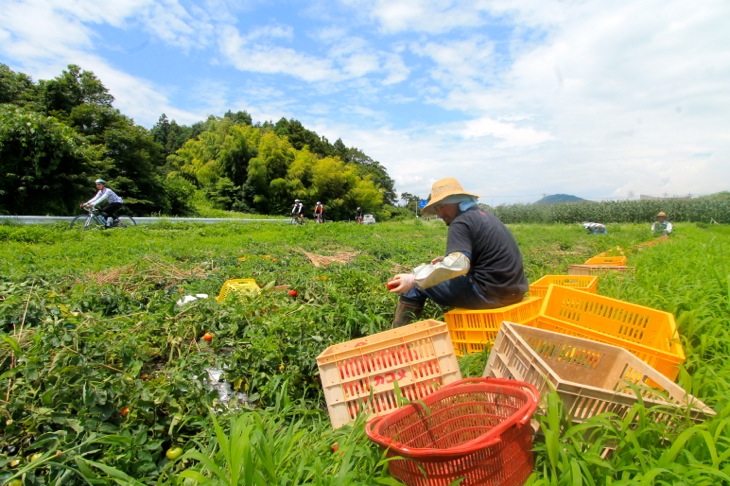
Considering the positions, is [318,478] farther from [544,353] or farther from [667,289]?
[667,289]

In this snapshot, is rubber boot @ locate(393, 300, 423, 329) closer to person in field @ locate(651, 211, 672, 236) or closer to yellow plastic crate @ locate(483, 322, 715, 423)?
yellow plastic crate @ locate(483, 322, 715, 423)

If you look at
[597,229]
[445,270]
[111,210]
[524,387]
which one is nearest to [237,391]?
[445,270]

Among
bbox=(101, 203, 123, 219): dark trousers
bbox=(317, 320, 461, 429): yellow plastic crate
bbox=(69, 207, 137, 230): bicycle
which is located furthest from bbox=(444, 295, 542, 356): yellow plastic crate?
bbox=(101, 203, 123, 219): dark trousers

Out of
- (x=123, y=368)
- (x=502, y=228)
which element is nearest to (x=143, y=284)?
(x=123, y=368)

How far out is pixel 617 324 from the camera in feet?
9.19

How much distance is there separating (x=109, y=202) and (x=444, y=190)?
1083cm

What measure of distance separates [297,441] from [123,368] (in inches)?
37.8

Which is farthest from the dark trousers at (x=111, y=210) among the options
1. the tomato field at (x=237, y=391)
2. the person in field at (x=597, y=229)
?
the person in field at (x=597, y=229)

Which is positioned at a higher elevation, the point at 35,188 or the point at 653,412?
the point at 35,188

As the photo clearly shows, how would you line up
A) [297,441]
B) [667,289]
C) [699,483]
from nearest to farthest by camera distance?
1. [699,483]
2. [297,441]
3. [667,289]

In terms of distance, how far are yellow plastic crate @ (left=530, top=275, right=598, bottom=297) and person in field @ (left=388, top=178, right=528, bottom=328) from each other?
0.96 m

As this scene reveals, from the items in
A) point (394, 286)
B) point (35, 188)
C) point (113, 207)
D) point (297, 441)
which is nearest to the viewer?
point (297, 441)

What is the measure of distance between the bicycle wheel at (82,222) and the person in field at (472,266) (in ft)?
34.6

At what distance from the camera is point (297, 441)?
1902 mm
